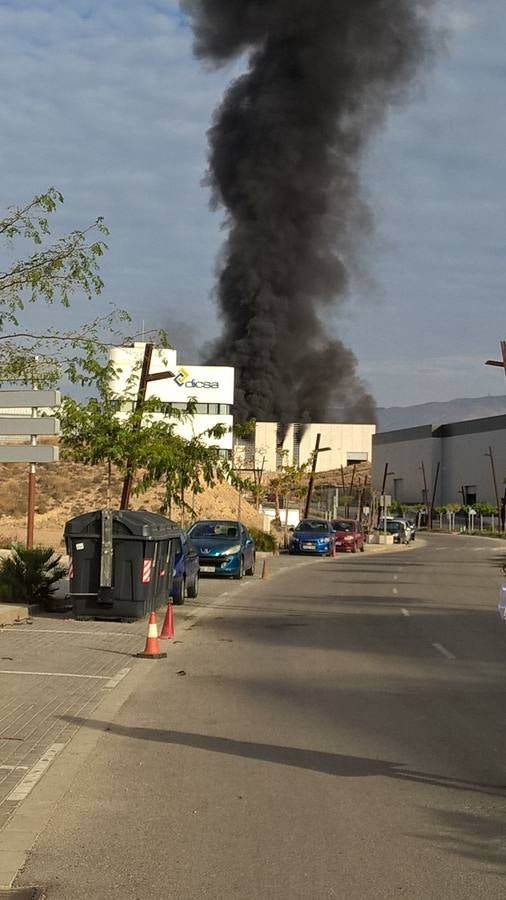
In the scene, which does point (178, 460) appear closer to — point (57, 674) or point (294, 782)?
point (57, 674)

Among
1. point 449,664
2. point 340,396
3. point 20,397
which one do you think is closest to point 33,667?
point 20,397

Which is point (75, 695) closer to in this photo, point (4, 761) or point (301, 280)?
point (4, 761)

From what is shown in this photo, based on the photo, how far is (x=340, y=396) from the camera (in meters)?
118

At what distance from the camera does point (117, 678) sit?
1164 centimetres

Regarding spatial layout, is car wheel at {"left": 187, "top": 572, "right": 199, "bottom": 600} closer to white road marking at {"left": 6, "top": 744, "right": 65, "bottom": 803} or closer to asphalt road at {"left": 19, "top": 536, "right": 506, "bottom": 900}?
asphalt road at {"left": 19, "top": 536, "right": 506, "bottom": 900}

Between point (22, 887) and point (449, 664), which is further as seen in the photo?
point (449, 664)

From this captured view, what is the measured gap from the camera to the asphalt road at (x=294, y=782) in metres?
5.30

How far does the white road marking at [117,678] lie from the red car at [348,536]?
137ft

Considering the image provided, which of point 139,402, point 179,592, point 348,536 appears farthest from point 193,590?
point 348,536

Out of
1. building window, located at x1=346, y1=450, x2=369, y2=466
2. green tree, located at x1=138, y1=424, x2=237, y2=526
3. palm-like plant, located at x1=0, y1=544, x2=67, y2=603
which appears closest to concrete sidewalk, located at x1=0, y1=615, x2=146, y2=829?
palm-like plant, located at x1=0, y1=544, x2=67, y2=603

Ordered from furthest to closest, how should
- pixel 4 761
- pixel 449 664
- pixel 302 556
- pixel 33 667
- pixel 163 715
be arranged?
pixel 302 556 < pixel 449 664 < pixel 33 667 < pixel 163 715 < pixel 4 761

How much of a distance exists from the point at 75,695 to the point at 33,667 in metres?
1.90

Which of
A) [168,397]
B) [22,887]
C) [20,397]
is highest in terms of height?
[168,397]

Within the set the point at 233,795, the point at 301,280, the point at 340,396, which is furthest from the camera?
the point at 340,396
